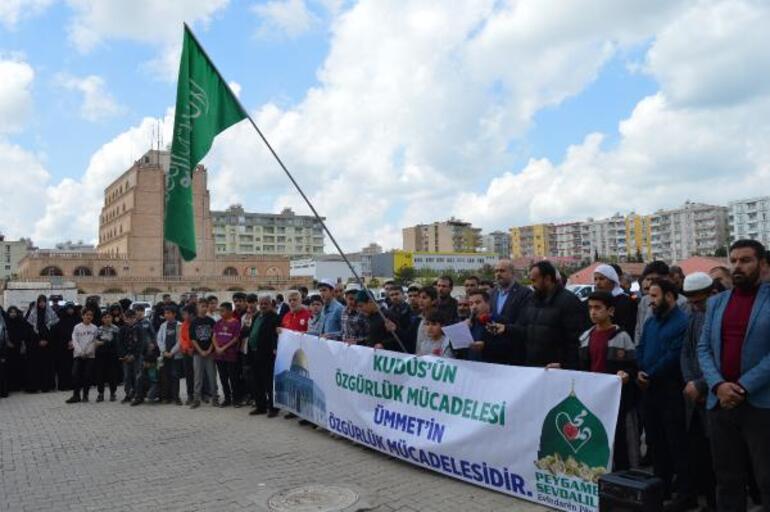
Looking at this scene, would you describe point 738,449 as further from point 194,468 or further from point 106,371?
point 106,371

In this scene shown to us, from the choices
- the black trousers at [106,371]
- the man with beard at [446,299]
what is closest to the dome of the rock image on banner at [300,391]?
the man with beard at [446,299]

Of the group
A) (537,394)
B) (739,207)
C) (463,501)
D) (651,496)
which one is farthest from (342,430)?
(739,207)

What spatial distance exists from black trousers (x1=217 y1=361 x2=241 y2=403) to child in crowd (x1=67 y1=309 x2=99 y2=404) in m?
2.74

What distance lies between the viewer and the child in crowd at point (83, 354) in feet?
37.0

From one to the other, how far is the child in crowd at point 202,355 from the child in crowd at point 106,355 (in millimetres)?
1805

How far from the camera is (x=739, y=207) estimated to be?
489ft

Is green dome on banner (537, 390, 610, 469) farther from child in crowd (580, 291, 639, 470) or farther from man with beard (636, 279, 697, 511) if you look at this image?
man with beard (636, 279, 697, 511)

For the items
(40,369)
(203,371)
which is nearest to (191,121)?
(203,371)

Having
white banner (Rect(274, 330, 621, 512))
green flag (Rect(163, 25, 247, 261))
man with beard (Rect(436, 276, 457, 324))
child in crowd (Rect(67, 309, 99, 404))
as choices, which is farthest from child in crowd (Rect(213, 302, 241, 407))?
man with beard (Rect(436, 276, 457, 324))

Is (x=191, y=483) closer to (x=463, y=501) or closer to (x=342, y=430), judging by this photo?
(x=342, y=430)

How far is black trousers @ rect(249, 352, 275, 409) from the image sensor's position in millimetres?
9648

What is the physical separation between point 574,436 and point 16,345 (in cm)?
1194

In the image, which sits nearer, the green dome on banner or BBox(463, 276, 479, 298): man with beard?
the green dome on banner

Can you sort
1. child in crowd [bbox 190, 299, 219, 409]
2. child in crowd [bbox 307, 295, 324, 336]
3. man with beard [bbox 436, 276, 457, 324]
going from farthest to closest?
1. child in crowd [bbox 190, 299, 219, 409]
2. child in crowd [bbox 307, 295, 324, 336]
3. man with beard [bbox 436, 276, 457, 324]
